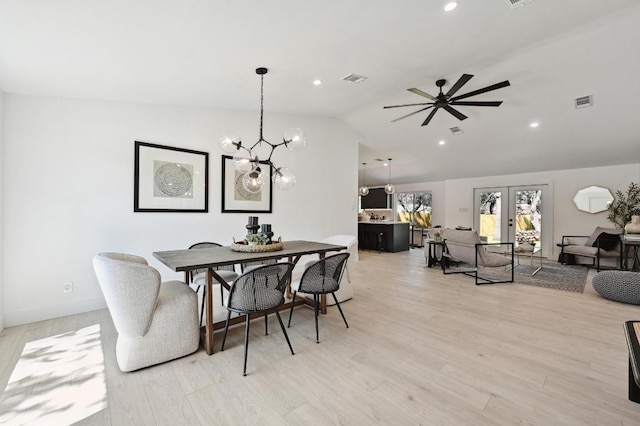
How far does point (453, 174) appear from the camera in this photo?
8.91 metres

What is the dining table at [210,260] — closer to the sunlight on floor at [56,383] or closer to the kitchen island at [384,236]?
the sunlight on floor at [56,383]

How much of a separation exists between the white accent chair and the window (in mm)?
9356

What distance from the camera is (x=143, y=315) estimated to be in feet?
7.19

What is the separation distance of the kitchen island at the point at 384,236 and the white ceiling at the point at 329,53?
13.2ft

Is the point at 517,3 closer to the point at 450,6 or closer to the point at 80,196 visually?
the point at 450,6

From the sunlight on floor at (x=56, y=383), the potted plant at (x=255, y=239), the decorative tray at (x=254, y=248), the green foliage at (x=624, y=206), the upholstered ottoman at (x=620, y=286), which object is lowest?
the sunlight on floor at (x=56, y=383)

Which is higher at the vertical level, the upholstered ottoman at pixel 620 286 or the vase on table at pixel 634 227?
the vase on table at pixel 634 227

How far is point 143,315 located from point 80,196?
6.89ft

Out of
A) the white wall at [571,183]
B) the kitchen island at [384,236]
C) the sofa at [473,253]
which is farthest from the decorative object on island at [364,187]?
the sofa at [473,253]

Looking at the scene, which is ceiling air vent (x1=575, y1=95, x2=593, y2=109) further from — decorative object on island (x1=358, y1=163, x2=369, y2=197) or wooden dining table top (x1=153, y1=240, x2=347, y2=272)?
decorative object on island (x1=358, y1=163, x2=369, y2=197)

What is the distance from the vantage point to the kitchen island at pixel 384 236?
335 inches

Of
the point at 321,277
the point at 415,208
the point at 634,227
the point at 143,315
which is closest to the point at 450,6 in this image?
the point at 321,277

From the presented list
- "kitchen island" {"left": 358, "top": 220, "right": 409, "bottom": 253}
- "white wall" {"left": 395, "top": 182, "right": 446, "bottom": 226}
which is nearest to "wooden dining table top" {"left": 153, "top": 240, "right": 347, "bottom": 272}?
"kitchen island" {"left": 358, "top": 220, "right": 409, "bottom": 253}

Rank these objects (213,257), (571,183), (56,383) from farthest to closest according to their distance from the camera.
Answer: (571,183) → (213,257) → (56,383)
